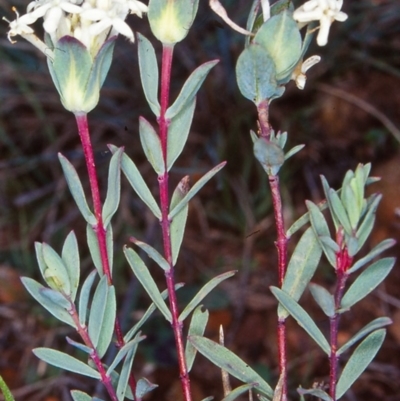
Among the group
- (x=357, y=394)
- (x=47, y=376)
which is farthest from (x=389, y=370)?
(x=47, y=376)

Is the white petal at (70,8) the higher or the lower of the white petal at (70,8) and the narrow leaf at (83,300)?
the higher

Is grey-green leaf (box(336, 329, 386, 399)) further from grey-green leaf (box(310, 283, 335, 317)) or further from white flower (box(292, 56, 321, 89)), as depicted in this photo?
white flower (box(292, 56, 321, 89))

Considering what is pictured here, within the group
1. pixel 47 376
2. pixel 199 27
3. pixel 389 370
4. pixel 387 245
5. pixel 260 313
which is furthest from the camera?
pixel 199 27

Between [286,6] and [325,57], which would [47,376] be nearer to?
[325,57]

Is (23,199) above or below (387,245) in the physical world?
above

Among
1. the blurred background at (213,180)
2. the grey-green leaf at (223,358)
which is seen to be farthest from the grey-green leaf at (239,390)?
the blurred background at (213,180)

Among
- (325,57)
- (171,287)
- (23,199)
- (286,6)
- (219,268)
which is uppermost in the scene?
(325,57)

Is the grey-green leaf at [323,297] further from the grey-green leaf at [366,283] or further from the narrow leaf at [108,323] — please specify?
the narrow leaf at [108,323]
